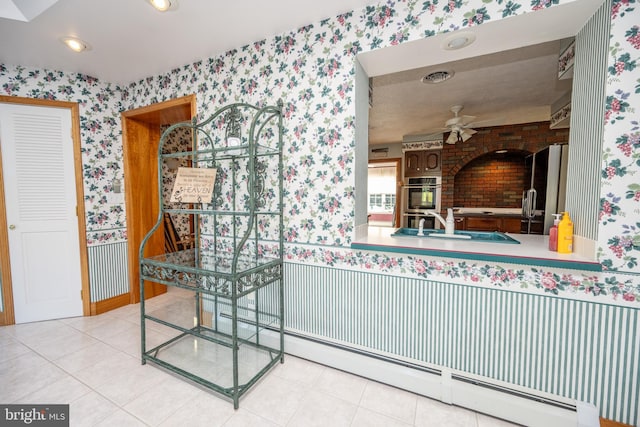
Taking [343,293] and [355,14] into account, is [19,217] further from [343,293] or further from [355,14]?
[355,14]

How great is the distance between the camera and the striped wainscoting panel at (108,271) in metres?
2.79

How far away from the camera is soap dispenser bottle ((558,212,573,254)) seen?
143cm

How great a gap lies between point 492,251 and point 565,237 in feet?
1.33

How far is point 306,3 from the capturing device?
163 centimetres

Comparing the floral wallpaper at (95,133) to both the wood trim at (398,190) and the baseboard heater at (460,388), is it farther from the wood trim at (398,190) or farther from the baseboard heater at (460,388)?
the wood trim at (398,190)

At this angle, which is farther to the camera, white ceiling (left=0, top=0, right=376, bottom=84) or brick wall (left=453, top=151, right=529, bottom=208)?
brick wall (left=453, top=151, right=529, bottom=208)

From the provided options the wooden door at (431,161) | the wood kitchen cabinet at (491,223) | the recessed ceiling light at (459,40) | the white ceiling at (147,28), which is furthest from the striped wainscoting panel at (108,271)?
the wood kitchen cabinet at (491,223)

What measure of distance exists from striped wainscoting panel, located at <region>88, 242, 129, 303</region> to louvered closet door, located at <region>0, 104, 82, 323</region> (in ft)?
0.41

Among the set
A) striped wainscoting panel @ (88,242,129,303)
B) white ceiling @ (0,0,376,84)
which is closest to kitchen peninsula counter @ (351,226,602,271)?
white ceiling @ (0,0,376,84)

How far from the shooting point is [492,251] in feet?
4.80

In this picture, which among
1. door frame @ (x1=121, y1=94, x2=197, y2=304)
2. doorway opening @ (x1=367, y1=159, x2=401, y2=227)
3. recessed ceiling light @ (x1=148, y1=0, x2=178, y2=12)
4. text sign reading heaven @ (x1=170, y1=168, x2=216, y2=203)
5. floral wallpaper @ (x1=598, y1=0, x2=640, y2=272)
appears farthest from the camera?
doorway opening @ (x1=367, y1=159, x2=401, y2=227)

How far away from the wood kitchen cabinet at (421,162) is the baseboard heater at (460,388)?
4.04m

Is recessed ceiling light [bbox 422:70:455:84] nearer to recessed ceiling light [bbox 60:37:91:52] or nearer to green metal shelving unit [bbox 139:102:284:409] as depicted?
green metal shelving unit [bbox 139:102:284:409]

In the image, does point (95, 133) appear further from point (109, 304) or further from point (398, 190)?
point (398, 190)
